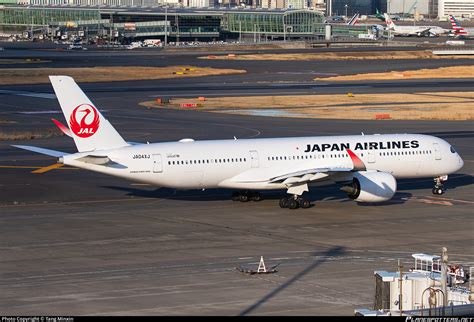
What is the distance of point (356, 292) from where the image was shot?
4175cm

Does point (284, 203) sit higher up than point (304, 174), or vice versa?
point (304, 174)

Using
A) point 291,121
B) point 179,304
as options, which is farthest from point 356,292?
point 291,121

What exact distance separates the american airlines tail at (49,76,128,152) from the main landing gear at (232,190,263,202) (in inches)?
369

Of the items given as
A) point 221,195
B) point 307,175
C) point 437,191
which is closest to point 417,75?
point 437,191

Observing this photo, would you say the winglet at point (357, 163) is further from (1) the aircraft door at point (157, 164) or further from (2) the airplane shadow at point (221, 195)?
(1) the aircraft door at point (157, 164)

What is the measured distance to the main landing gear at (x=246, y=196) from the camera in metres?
66.5

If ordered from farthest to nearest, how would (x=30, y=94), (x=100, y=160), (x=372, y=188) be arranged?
(x=30, y=94) → (x=372, y=188) → (x=100, y=160)

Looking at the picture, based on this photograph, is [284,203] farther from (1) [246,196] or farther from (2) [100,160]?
(2) [100,160]

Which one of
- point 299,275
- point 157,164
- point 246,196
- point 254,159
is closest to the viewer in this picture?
point 299,275

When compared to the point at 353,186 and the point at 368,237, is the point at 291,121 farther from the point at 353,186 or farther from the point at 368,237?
the point at 368,237

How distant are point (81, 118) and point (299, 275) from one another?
2169 cm

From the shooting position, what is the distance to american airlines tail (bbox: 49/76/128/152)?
61.7 meters

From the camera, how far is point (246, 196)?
66.6 meters

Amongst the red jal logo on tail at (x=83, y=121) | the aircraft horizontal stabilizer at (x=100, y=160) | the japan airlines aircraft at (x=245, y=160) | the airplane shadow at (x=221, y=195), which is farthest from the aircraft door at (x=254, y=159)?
the red jal logo on tail at (x=83, y=121)
